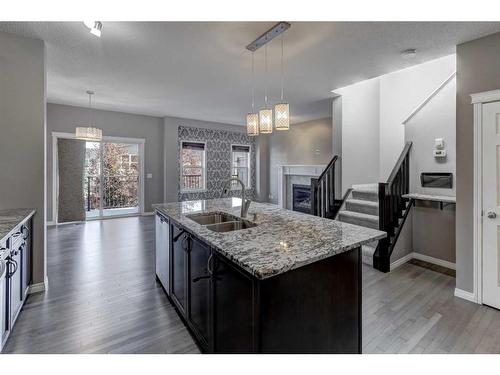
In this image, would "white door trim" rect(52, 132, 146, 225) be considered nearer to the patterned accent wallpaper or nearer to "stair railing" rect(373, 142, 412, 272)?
the patterned accent wallpaper

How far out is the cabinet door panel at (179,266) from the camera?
79.9 inches

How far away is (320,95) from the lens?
4.92 meters

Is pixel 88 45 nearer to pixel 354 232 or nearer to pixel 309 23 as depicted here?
pixel 309 23

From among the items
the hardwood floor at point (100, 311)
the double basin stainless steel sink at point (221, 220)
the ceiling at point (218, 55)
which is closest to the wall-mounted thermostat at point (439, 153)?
the ceiling at point (218, 55)

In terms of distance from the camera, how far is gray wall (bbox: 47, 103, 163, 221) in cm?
586

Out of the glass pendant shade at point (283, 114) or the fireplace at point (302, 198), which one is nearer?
the glass pendant shade at point (283, 114)

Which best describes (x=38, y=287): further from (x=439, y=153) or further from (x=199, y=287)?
(x=439, y=153)

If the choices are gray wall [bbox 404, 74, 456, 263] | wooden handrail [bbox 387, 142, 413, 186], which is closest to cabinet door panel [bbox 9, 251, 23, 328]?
wooden handrail [bbox 387, 142, 413, 186]

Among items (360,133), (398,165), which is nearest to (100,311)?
(398,165)

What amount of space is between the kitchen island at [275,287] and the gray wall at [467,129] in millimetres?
1683

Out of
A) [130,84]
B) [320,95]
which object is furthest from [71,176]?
[320,95]

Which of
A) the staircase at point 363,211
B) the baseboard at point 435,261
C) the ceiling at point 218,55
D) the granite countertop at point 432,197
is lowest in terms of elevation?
the baseboard at point 435,261

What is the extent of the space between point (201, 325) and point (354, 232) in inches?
49.2

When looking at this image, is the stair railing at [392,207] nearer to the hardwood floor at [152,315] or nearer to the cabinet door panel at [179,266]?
the hardwood floor at [152,315]
